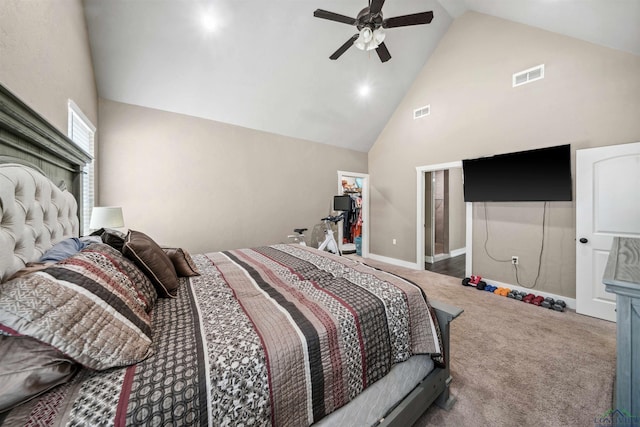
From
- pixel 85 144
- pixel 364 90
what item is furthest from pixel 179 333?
pixel 364 90

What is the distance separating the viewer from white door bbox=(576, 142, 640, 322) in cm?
238

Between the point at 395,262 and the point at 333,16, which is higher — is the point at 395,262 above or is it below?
below

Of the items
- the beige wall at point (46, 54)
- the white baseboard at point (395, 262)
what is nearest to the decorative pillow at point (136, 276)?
the beige wall at point (46, 54)

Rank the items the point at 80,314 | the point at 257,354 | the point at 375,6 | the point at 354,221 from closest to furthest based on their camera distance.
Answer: the point at 80,314 < the point at 257,354 < the point at 375,6 < the point at 354,221

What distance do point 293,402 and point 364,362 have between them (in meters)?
0.38

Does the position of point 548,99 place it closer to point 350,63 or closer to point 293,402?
point 350,63

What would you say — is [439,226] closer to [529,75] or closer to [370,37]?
[529,75]

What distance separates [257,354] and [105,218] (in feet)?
7.89

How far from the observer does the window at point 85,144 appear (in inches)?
88.6

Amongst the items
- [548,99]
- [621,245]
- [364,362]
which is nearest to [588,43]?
[548,99]

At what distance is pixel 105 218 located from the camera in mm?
2289

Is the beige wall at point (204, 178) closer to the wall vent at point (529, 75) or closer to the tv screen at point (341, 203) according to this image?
the tv screen at point (341, 203)

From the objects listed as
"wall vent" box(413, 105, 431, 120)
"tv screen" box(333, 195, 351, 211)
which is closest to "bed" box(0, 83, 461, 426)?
"tv screen" box(333, 195, 351, 211)

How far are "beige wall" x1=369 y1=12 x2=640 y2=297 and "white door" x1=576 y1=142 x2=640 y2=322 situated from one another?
0.21 meters
